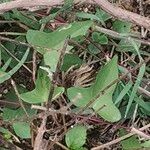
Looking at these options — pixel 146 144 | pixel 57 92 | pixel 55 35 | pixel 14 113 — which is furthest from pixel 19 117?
pixel 146 144

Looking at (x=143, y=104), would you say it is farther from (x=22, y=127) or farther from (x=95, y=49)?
(x=22, y=127)

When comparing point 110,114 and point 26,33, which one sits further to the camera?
point 26,33

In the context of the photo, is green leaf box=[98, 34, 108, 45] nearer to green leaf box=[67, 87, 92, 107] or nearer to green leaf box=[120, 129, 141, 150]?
green leaf box=[67, 87, 92, 107]

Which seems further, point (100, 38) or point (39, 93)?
point (100, 38)

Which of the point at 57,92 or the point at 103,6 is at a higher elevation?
the point at 103,6

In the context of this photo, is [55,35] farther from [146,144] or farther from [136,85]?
[146,144]

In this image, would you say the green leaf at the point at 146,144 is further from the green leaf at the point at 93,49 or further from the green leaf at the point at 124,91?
the green leaf at the point at 93,49

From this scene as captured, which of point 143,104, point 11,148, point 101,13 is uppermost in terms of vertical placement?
point 101,13

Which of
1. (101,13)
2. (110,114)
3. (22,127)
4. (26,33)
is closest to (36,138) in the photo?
(22,127)
